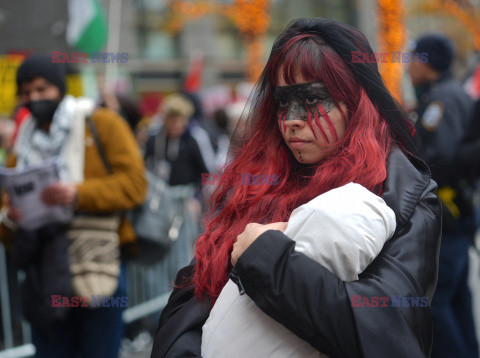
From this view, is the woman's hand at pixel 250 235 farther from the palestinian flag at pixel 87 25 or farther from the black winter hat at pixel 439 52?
the palestinian flag at pixel 87 25

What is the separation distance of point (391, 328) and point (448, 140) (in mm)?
2417

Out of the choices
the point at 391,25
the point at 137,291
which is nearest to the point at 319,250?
the point at 137,291

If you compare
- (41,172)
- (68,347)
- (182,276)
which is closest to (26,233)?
(41,172)

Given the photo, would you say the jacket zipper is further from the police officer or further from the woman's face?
the police officer

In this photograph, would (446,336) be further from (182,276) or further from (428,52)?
(182,276)

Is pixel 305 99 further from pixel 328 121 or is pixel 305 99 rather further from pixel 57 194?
pixel 57 194

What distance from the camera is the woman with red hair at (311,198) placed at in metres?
1.35

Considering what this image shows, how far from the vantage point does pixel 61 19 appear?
11.7 metres

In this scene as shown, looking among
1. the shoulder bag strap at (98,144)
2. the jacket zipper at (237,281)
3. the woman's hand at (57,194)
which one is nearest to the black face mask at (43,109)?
the shoulder bag strap at (98,144)

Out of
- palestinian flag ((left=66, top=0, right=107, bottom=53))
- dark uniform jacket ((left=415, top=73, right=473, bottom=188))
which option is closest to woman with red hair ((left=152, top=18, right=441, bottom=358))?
dark uniform jacket ((left=415, top=73, right=473, bottom=188))

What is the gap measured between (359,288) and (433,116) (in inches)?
98.1

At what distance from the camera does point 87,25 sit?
22.3 ft

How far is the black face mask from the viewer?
301cm

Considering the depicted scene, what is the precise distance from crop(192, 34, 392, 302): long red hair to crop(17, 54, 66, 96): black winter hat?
5.35 feet
